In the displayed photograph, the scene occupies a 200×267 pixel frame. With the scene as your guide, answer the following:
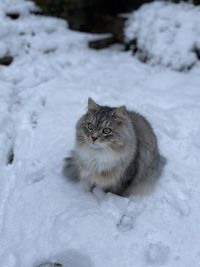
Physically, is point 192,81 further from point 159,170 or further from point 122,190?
point 122,190

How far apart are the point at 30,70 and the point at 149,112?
6.53 feet

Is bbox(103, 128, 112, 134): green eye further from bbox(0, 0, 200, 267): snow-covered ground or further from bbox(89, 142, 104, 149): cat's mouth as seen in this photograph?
bbox(0, 0, 200, 267): snow-covered ground

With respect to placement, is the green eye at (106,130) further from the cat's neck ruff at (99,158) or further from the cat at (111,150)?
the cat's neck ruff at (99,158)

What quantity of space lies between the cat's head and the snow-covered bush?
311cm

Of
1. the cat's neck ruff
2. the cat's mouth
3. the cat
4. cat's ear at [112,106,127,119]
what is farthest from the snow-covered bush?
the cat's mouth

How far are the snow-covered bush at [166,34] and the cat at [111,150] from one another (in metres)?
2.73

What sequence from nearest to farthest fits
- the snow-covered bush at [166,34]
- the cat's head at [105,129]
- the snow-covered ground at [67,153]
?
1. the snow-covered ground at [67,153]
2. the cat's head at [105,129]
3. the snow-covered bush at [166,34]

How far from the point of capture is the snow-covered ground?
327 cm

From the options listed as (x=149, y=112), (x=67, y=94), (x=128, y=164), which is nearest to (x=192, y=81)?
(x=149, y=112)

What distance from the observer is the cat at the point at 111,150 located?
11.2ft

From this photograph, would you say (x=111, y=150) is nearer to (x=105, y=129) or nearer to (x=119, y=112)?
(x=105, y=129)

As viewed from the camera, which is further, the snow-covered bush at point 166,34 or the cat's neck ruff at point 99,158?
the snow-covered bush at point 166,34

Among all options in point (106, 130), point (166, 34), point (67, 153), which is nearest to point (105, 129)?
point (106, 130)

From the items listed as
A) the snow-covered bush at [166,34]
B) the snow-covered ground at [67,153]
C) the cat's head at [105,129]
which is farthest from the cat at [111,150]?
the snow-covered bush at [166,34]
